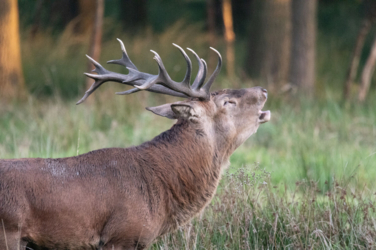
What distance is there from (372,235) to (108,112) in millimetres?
5818

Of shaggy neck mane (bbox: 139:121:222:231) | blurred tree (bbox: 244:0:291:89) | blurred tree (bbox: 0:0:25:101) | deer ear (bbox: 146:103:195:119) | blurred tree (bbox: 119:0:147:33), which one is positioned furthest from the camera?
blurred tree (bbox: 119:0:147:33)

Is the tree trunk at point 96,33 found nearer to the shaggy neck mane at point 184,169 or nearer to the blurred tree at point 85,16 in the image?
the blurred tree at point 85,16

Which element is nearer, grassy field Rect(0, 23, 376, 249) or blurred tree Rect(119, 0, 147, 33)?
grassy field Rect(0, 23, 376, 249)

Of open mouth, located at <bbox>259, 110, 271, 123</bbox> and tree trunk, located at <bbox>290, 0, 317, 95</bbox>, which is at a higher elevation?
open mouth, located at <bbox>259, 110, 271, 123</bbox>

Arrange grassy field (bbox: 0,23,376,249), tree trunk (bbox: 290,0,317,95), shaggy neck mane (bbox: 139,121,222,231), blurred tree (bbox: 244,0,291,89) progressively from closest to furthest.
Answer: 1. shaggy neck mane (bbox: 139,121,222,231)
2. grassy field (bbox: 0,23,376,249)
3. blurred tree (bbox: 244,0,291,89)
4. tree trunk (bbox: 290,0,317,95)

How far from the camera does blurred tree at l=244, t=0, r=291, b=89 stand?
11320mm

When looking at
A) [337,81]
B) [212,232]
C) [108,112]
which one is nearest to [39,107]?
[108,112]

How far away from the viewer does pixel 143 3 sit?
18.8 metres

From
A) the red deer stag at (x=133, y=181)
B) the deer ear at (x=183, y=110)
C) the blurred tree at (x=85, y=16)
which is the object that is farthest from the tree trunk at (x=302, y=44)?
the deer ear at (x=183, y=110)

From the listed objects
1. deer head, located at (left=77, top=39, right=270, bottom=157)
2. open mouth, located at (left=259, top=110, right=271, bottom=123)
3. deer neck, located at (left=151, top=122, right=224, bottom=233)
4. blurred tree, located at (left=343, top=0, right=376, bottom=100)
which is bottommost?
blurred tree, located at (left=343, top=0, right=376, bottom=100)

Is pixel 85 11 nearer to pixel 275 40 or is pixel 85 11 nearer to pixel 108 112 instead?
pixel 275 40

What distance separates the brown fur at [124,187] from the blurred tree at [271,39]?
7586 mm

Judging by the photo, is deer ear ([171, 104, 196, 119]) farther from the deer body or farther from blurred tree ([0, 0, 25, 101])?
blurred tree ([0, 0, 25, 101])

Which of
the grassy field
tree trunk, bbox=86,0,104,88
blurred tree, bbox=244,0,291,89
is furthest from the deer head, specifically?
blurred tree, bbox=244,0,291,89
